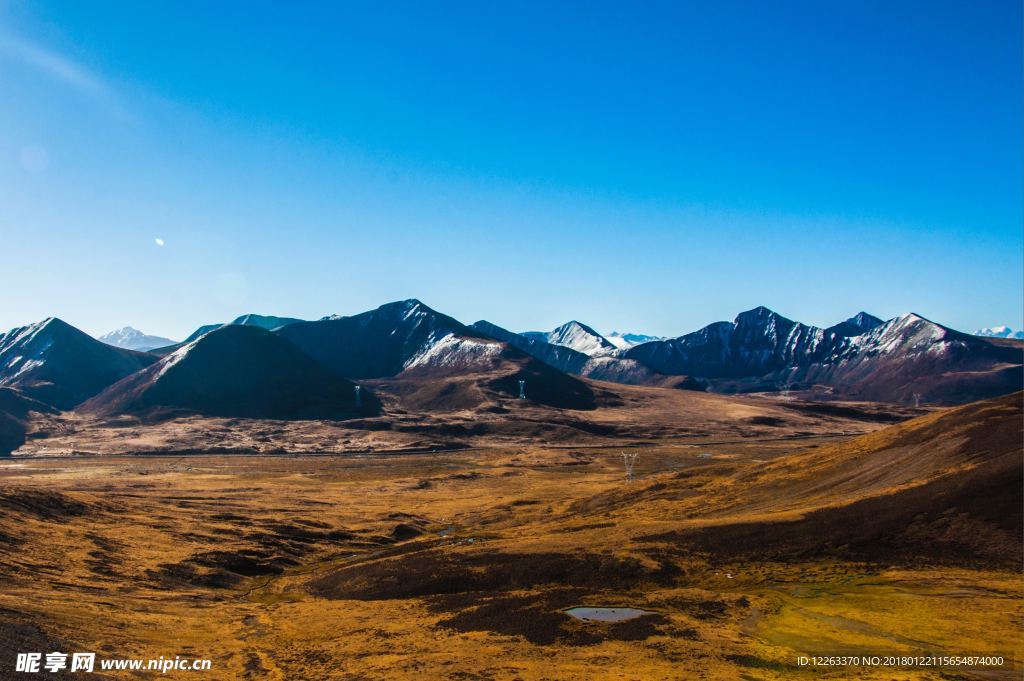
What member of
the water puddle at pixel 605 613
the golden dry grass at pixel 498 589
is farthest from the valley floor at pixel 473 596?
the water puddle at pixel 605 613

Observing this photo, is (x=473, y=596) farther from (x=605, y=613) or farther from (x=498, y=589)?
(x=605, y=613)

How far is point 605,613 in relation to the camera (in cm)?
6425

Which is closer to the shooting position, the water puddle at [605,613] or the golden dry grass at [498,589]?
the golden dry grass at [498,589]

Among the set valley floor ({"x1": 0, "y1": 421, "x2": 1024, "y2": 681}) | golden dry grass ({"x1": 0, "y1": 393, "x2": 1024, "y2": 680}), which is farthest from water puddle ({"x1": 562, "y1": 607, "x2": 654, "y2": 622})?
golden dry grass ({"x1": 0, "y1": 393, "x2": 1024, "y2": 680})

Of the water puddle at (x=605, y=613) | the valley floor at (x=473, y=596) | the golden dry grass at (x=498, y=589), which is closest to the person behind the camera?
the valley floor at (x=473, y=596)

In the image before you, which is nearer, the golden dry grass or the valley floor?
the valley floor

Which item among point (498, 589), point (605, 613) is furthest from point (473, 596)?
point (605, 613)

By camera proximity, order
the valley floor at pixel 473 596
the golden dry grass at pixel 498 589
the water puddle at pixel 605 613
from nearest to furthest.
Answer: the valley floor at pixel 473 596 < the golden dry grass at pixel 498 589 < the water puddle at pixel 605 613

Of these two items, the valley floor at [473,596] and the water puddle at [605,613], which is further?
the water puddle at [605,613]

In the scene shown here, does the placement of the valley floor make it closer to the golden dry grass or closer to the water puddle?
the golden dry grass

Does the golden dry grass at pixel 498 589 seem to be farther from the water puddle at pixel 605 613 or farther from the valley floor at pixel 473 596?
the water puddle at pixel 605 613

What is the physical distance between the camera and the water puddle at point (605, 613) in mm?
62281

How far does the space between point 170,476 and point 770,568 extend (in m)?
168

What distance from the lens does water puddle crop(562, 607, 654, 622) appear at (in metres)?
62.3
